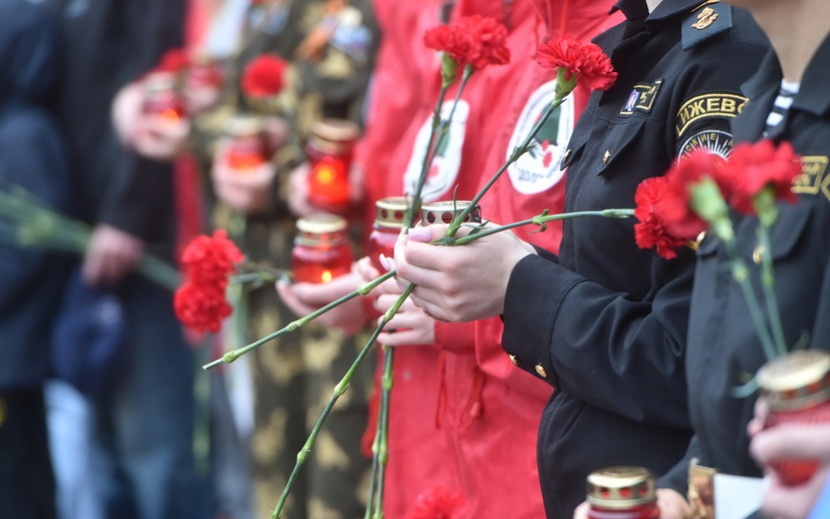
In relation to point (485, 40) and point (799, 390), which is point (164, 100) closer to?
point (485, 40)

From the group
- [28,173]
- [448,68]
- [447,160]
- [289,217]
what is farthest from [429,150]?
[28,173]

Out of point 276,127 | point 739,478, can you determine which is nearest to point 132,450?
point 276,127

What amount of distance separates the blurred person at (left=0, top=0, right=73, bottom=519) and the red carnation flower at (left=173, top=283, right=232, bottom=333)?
7.17 feet

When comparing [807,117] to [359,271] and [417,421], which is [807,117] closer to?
[359,271]

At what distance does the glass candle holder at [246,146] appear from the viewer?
3714 mm

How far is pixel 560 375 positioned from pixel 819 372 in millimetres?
637

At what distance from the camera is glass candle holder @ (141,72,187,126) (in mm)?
3971

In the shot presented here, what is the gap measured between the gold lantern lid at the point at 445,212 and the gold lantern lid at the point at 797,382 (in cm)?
66

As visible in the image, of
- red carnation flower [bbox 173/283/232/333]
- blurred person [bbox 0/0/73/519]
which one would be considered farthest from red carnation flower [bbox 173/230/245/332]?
blurred person [bbox 0/0/73/519]

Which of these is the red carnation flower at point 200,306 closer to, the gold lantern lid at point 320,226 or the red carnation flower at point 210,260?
the red carnation flower at point 210,260

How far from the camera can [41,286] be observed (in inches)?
164

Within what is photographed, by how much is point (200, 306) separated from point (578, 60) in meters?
A: 0.72

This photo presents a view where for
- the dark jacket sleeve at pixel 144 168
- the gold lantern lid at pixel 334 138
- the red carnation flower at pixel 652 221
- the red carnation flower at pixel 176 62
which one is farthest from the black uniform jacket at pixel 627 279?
the dark jacket sleeve at pixel 144 168

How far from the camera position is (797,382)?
3.71 feet
